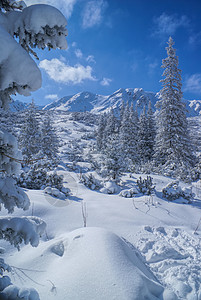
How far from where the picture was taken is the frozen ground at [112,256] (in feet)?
6.15

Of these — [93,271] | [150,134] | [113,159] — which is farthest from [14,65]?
[150,134]

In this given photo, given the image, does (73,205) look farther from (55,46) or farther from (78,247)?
(55,46)

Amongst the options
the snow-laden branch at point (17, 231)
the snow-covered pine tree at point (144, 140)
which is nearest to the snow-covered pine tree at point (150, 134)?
the snow-covered pine tree at point (144, 140)

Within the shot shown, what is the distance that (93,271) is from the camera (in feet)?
6.49

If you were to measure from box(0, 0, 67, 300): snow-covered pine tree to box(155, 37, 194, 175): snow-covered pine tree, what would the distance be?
14.7 metres

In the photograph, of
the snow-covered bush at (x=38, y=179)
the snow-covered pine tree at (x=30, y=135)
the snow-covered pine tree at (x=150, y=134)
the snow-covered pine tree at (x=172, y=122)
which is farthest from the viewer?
the snow-covered pine tree at (x=150, y=134)

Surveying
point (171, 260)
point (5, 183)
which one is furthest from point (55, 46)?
point (171, 260)

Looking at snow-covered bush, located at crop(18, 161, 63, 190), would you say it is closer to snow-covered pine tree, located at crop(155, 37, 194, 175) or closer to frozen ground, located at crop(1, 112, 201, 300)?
frozen ground, located at crop(1, 112, 201, 300)

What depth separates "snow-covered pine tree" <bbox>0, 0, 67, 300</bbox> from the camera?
1.06 m

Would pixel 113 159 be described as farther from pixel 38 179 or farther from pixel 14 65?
pixel 14 65

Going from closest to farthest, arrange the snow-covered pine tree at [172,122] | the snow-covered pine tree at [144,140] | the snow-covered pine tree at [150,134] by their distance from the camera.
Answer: the snow-covered pine tree at [172,122]
the snow-covered pine tree at [144,140]
the snow-covered pine tree at [150,134]

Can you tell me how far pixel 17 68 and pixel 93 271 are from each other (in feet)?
7.80

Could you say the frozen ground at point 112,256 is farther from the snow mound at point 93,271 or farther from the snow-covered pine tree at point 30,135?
the snow-covered pine tree at point 30,135

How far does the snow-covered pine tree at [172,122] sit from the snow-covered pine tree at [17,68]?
14709mm
